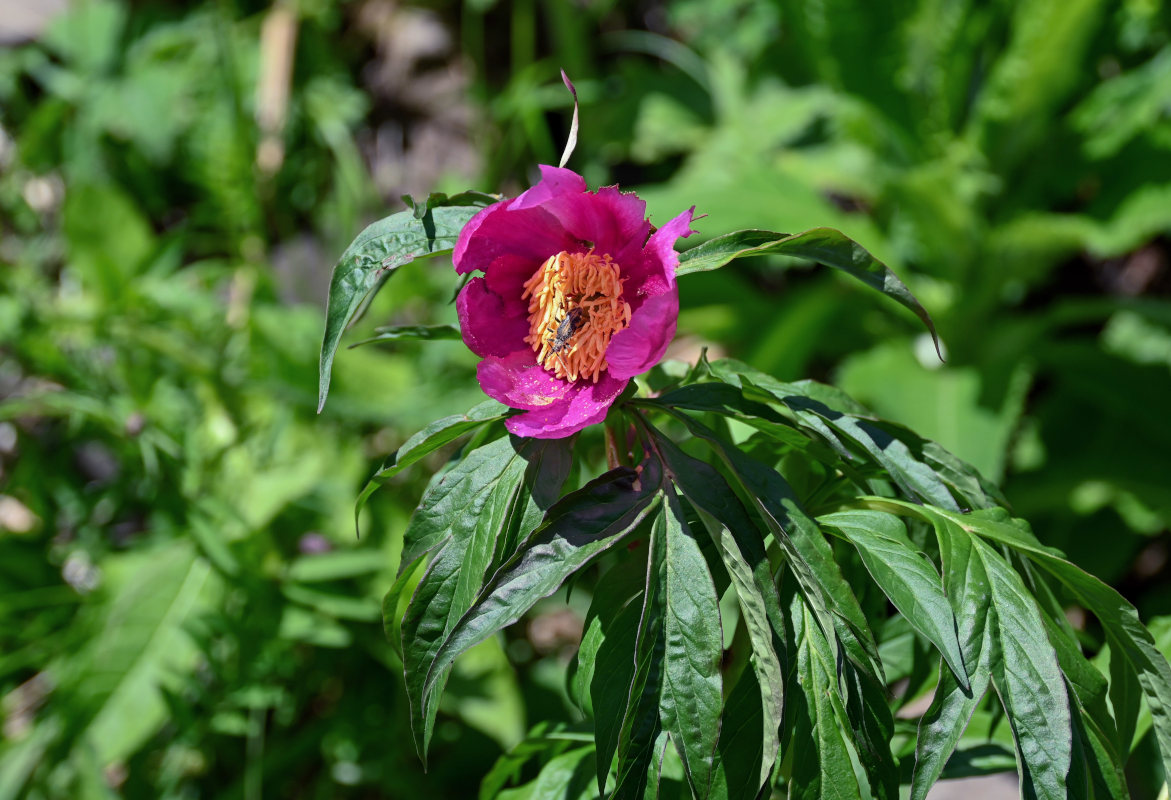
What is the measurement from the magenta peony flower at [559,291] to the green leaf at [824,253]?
0.03 meters

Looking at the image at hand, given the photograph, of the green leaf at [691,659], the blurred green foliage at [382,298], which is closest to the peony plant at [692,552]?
the green leaf at [691,659]

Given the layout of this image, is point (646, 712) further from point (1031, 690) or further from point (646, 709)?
point (1031, 690)

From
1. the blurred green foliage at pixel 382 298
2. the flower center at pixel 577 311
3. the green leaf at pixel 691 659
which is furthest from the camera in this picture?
the blurred green foliage at pixel 382 298

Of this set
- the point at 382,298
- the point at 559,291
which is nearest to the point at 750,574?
the point at 559,291

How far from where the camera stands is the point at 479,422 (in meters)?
0.73

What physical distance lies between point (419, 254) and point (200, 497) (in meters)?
1.10

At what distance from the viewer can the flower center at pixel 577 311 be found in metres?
0.72

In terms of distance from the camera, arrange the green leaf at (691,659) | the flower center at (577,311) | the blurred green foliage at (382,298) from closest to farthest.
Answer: the green leaf at (691,659) < the flower center at (577,311) < the blurred green foliage at (382,298)

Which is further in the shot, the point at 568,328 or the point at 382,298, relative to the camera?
the point at 382,298

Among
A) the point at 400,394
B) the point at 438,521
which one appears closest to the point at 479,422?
the point at 438,521

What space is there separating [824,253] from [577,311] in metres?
0.19

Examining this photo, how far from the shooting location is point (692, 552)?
0.64 metres

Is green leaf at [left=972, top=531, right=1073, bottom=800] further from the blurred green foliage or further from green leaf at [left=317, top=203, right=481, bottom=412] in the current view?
the blurred green foliage

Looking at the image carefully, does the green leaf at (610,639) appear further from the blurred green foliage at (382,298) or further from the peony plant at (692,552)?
the blurred green foliage at (382,298)
